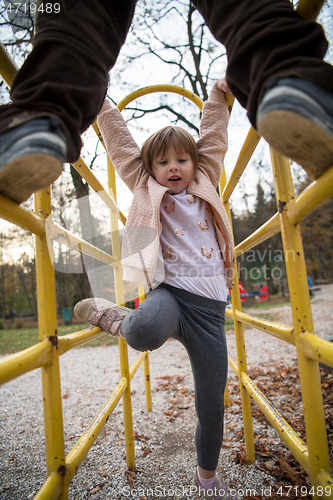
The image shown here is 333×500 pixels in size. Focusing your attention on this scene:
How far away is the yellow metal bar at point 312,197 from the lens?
47cm

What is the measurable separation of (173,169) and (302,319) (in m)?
0.76

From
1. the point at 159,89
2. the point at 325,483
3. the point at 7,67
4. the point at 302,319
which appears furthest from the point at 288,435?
the point at 159,89

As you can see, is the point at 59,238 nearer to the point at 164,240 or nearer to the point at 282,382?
the point at 164,240

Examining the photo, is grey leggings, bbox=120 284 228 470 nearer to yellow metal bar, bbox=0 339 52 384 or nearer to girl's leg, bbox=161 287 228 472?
girl's leg, bbox=161 287 228 472

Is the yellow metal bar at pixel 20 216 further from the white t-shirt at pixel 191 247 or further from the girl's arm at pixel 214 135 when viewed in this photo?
the girl's arm at pixel 214 135

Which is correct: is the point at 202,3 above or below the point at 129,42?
below

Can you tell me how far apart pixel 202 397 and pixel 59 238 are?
0.74m

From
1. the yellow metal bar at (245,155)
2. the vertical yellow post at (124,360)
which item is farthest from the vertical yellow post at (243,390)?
the vertical yellow post at (124,360)

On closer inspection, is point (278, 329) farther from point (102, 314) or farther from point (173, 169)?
point (173, 169)

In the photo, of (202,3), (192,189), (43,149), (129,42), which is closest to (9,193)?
(43,149)

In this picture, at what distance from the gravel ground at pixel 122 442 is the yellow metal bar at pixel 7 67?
4.71 feet

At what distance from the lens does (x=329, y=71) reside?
1.52 feet

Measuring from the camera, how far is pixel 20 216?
0.57m

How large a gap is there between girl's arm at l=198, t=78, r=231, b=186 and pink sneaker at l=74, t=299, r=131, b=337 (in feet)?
2.32
